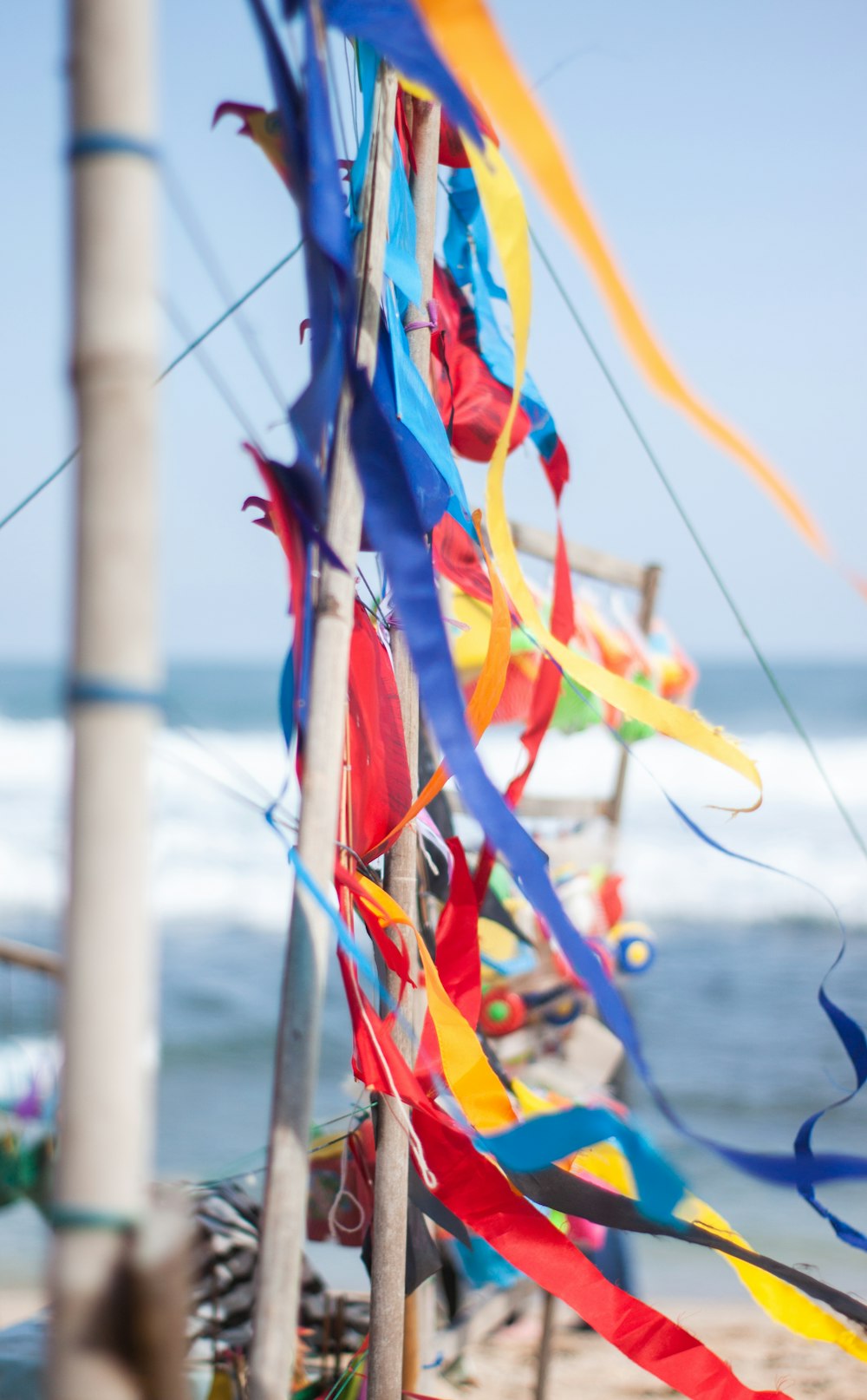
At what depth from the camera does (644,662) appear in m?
4.32

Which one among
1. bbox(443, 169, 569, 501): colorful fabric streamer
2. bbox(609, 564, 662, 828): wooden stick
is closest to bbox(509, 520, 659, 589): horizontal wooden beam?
bbox(609, 564, 662, 828): wooden stick

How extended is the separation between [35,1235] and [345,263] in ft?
18.6

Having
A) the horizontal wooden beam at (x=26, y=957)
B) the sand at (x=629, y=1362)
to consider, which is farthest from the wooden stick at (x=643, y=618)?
the horizontal wooden beam at (x=26, y=957)

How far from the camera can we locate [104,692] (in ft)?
2.86

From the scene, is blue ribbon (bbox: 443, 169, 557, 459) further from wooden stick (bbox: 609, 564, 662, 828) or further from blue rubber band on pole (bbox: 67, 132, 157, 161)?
wooden stick (bbox: 609, 564, 662, 828)

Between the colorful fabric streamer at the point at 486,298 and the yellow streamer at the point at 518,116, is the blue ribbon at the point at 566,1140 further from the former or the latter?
the colorful fabric streamer at the point at 486,298

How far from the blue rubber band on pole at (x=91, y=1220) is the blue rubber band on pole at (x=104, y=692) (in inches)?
14.8

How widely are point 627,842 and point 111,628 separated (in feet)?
52.2

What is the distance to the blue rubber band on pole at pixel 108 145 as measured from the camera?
88 cm

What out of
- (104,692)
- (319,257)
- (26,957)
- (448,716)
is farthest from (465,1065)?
(26,957)

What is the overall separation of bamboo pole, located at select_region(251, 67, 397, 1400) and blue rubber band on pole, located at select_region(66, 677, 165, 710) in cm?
35

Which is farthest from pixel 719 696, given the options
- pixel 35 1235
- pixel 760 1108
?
pixel 35 1235

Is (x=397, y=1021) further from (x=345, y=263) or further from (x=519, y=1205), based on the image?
(x=345, y=263)

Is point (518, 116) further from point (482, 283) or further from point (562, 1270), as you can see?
point (562, 1270)
